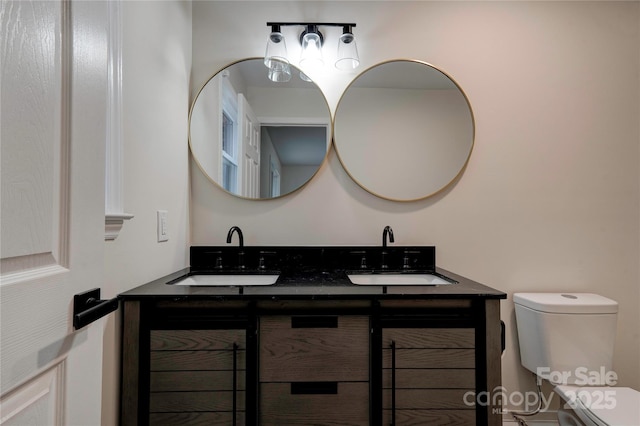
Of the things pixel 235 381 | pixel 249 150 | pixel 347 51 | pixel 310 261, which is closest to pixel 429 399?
pixel 235 381

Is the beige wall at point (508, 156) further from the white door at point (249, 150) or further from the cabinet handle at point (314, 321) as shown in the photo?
the cabinet handle at point (314, 321)

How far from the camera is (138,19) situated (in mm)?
1216

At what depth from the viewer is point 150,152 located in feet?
4.30

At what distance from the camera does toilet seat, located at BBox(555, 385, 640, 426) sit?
120 cm

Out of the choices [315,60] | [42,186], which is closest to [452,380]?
[42,186]

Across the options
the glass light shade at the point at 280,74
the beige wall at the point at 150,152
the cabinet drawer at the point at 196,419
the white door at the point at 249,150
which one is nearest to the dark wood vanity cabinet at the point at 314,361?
the cabinet drawer at the point at 196,419

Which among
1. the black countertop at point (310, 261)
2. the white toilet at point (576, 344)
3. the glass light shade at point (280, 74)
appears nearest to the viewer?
the white toilet at point (576, 344)

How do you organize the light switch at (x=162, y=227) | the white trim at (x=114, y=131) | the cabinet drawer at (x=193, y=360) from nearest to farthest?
the white trim at (x=114, y=131), the cabinet drawer at (x=193, y=360), the light switch at (x=162, y=227)

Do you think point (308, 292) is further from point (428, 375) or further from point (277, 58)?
point (277, 58)

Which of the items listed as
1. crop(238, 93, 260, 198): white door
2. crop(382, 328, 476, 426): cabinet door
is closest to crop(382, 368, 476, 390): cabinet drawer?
crop(382, 328, 476, 426): cabinet door

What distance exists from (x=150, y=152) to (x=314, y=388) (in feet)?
3.78

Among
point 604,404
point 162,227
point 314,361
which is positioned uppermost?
point 162,227

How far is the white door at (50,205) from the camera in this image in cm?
45

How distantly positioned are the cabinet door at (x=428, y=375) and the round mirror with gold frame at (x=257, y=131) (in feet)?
3.26
